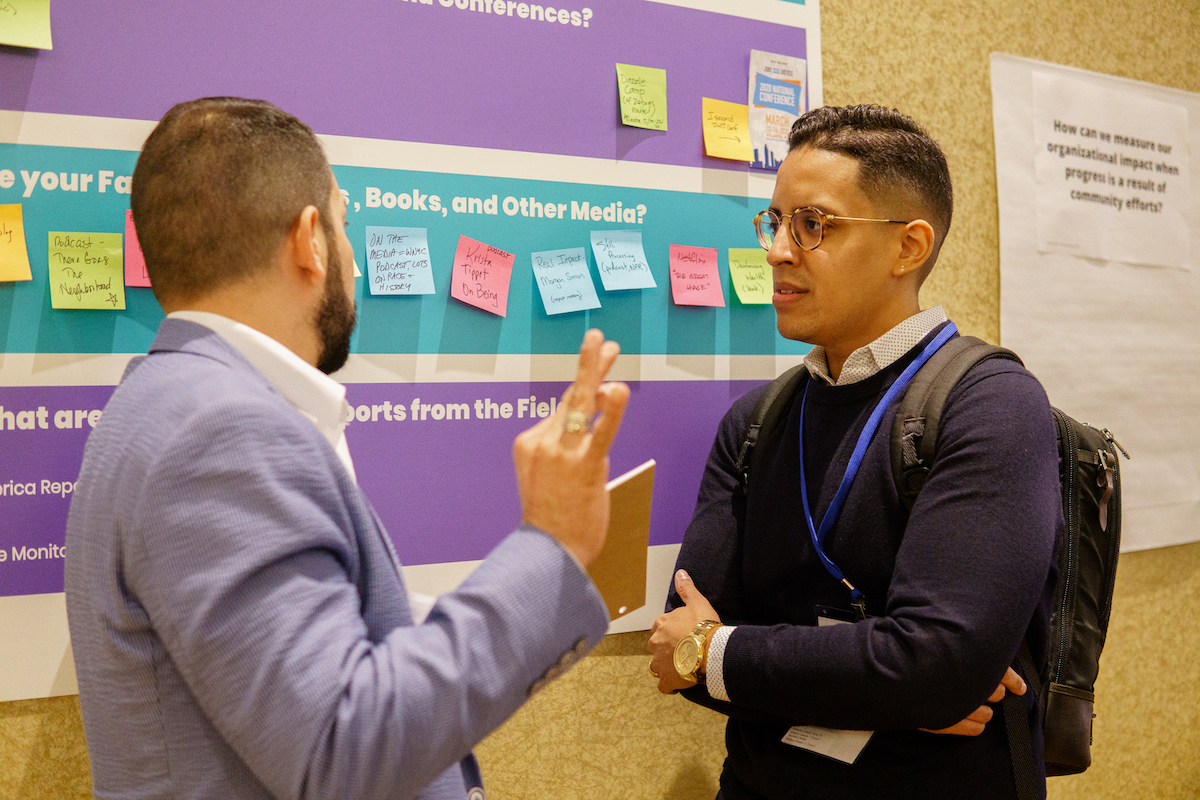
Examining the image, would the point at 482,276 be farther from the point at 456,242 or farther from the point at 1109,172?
the point at 1109,172

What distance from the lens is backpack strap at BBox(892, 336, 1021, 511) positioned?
Result: 125 centimetres

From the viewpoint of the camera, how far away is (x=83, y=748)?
1.38 meters

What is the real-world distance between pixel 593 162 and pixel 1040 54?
145 centimetres

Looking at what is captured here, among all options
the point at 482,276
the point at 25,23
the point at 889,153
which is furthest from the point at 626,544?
the point at 25,23

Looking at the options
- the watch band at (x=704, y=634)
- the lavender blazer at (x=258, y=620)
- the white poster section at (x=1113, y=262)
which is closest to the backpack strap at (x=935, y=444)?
the watch band at (x=704, y=634)

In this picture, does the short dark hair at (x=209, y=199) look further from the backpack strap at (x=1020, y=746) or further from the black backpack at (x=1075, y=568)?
the backpack strap at (x=1020, y=746)

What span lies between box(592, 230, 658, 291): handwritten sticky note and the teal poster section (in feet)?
0.06

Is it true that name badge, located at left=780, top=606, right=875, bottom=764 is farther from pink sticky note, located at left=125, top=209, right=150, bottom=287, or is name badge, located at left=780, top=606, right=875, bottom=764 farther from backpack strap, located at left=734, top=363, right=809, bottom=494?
pink sticky note, located at left=125, top=209, right=150, bottom=287

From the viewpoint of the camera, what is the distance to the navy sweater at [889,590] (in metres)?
1.12

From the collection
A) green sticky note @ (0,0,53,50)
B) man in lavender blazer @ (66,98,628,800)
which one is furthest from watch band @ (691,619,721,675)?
green sticky note @ (0,0,53,50)

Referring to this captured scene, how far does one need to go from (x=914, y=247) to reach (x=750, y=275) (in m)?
0.45

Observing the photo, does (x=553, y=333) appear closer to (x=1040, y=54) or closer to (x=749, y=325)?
(x=749, y=325)

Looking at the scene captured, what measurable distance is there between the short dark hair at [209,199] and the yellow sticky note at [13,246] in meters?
0.57

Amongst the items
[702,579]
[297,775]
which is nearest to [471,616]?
[297,775]
